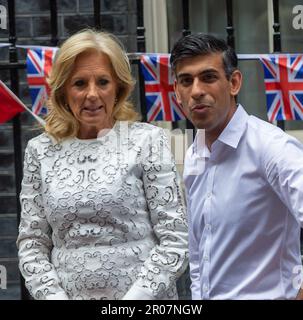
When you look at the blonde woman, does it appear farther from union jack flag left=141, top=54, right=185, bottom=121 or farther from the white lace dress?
union jack flag left=141, top=54, right=185, bottom=121

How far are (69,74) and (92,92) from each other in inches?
4.5

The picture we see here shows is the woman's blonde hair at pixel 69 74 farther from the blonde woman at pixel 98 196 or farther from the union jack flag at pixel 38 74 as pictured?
the union jack flag at pixel 38 74

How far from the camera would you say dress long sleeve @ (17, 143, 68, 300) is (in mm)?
3770

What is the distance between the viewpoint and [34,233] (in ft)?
12.5

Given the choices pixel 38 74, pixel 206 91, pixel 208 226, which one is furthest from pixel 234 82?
pixel 38 74

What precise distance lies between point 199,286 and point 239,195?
0.45 m

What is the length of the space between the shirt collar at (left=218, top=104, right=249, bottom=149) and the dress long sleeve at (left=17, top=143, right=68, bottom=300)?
750 mm

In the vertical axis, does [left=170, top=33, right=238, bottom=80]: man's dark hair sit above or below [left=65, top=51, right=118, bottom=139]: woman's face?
above

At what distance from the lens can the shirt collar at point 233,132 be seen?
11.3 feet

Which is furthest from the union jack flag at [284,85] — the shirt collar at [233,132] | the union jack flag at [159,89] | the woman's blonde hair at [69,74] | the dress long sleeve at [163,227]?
the shirt collar at [233,132]

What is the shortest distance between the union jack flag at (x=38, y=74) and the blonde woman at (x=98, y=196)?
1179mm

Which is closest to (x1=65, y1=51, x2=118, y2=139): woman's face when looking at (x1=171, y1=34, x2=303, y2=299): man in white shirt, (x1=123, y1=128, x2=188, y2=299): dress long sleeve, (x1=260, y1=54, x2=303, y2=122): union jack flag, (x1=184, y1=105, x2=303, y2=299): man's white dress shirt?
(x1=123, y1=128, x2=188, y2=299): dress long sleeve

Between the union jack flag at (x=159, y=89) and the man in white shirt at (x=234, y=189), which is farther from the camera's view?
the union jack flag at (x=159, y=89)
